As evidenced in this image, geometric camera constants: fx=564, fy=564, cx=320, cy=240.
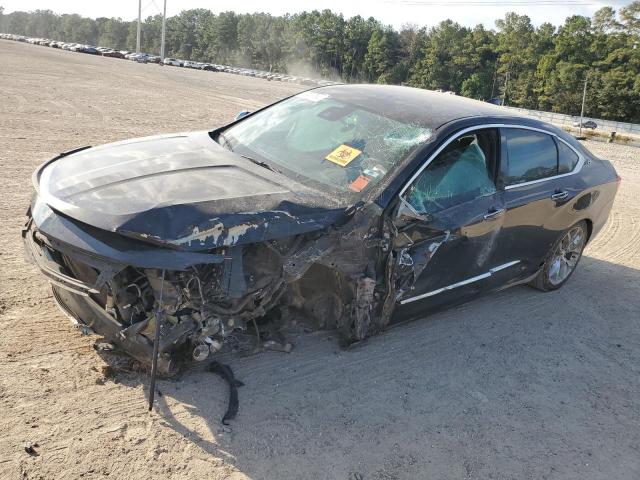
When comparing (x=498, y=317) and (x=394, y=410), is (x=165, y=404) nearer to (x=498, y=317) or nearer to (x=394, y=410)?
(x=394, y=410)

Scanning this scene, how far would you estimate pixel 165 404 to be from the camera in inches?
124

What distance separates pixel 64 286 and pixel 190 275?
68 centimetres

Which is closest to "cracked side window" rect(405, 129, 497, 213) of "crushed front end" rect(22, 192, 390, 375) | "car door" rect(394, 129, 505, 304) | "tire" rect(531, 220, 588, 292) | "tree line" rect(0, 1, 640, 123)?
"car door" rect(394, 129, 505, 304)

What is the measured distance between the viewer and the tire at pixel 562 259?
5152 mm

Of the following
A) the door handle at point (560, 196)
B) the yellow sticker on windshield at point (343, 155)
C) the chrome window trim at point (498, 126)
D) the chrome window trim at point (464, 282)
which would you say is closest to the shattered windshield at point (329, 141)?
the yellow sticker on windshield at point (343, 155)

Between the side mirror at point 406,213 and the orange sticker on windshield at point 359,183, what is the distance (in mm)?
256

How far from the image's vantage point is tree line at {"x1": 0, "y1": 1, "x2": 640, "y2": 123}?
65125 millimetres

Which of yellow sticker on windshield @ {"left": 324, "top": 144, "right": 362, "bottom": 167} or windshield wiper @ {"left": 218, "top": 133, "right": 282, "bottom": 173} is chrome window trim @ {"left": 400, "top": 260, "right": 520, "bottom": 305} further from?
windshield wiper @ {"left": 218, "top": 133, "right": 282, "bottom": 173}

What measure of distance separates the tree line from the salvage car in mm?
65609

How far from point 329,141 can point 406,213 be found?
89 cm

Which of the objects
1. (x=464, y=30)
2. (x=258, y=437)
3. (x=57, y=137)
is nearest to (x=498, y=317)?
(x=258, y=437)

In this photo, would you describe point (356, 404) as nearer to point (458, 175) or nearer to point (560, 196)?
point (458, 175)

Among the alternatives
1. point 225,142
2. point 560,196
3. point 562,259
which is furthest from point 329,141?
point 562,259

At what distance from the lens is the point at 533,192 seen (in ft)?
14.7
